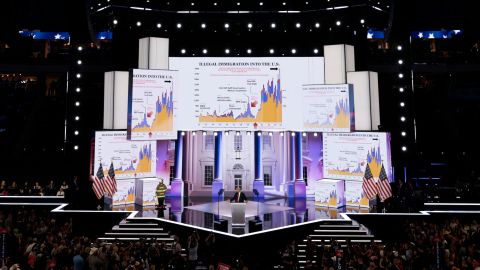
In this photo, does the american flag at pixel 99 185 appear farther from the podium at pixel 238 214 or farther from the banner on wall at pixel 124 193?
the podium at pixel 238 214

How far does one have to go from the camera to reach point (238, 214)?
55.4 ft

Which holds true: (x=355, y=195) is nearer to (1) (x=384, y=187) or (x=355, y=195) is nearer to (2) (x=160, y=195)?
(1) (x=384, y=187)

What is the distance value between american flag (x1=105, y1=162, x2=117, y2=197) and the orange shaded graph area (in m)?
5.86

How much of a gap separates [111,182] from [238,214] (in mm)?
7814

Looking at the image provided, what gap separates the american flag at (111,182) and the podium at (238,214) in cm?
746

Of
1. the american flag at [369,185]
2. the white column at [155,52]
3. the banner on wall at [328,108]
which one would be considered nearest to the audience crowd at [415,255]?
the american flag at [369,185]

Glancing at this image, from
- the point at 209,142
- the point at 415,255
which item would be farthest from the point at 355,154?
the point at 209,142

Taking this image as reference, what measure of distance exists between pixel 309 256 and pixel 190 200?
11.9m

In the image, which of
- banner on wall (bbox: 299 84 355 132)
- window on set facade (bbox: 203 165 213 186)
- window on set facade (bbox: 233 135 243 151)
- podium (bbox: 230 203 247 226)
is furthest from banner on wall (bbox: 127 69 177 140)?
banner on wall (bbox: 299 84 355 132)

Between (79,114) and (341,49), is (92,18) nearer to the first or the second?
(79,114)

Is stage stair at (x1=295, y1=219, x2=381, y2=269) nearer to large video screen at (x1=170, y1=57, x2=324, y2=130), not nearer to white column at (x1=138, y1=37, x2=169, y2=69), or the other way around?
large video screen at (x1=170, y1=57, x2=324, y2=130)

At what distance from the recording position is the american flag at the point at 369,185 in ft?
66.7

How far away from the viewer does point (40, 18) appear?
27328mm

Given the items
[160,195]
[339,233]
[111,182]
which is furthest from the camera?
[160,195]
